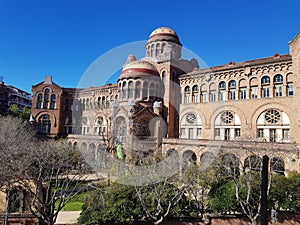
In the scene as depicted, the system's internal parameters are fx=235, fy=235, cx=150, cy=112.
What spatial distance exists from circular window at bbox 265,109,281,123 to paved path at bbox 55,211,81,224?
24.0 metres

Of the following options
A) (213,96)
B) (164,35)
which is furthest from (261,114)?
(164,35)

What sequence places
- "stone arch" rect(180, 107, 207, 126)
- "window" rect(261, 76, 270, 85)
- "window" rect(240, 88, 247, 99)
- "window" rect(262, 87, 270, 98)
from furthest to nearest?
"stone arch" rect(180, 107, 207, 126), "window" rect(240, 88, 247, 99), "window" rect(261, 76, 270, 85), "window" rect(262, 87, 270, 98)

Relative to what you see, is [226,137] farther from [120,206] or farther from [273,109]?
[120,206]

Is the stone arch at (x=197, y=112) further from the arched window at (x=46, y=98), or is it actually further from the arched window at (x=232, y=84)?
the arched window at (x=46, y=98)

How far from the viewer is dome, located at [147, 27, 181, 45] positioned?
4556 cm

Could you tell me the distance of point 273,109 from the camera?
2873 cm

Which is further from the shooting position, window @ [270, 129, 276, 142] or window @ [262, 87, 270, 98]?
window @ [262, 87, 270, 98]

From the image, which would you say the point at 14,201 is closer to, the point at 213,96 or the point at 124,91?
the point at 124,91

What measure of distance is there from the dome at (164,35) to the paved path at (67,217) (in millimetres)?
35974

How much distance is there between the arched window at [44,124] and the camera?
166 feet

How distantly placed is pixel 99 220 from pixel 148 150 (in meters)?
15.5

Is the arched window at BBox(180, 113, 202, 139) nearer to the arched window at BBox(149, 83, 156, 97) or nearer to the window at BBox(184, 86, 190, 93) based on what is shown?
the window at BBox(184, 86, 190, 93)

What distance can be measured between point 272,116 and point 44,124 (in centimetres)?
4407

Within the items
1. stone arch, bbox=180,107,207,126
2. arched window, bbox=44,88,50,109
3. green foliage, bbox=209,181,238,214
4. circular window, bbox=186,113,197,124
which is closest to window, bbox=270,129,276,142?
stone arch, bbox=180,107,207,126
